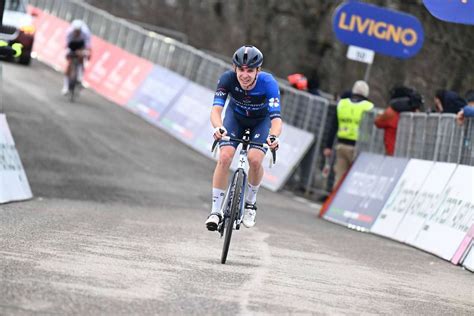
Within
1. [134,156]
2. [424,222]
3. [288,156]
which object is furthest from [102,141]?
[424,222]

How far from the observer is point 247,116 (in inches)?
504

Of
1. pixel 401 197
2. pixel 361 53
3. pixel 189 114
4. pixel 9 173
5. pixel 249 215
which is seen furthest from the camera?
pixel 189 114

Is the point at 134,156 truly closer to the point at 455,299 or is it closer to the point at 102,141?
the point at 102,141

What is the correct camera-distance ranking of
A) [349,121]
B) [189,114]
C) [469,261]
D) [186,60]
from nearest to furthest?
[469,261] → [349,121] → [189,114] → [186,60]

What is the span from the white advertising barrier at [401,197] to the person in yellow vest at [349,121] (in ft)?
8.97

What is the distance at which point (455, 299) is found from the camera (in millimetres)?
11234

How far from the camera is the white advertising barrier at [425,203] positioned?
→ 1741 centimetres

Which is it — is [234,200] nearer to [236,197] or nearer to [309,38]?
[236,197]

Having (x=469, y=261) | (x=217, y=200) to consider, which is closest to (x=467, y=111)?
(x=469, y=261)

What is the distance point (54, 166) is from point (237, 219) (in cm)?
879

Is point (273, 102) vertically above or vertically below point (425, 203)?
above

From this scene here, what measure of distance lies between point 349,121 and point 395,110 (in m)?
1.61

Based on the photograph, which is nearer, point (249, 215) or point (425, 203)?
point (249, 215)

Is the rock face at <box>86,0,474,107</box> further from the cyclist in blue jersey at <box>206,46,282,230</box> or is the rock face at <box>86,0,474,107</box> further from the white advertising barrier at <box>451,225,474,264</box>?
the cyclist in blue jersey at <box>206,46,282,230</box>
